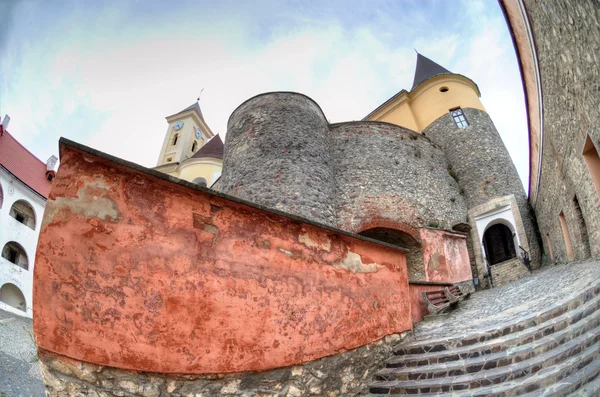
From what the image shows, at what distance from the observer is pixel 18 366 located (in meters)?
5.85

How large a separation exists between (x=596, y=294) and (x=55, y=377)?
16.9 ft

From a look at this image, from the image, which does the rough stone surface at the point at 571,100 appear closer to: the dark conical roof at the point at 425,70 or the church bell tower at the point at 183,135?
the dark conical roof at the point at 425,70

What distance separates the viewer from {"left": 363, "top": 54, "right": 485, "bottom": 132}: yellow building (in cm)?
1563

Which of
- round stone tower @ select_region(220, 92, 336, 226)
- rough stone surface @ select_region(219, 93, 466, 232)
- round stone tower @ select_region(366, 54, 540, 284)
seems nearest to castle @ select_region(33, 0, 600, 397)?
rough stone surface @ select_region(219, 93, 466, 232)

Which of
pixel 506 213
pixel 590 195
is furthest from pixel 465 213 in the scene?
pixel 590 195

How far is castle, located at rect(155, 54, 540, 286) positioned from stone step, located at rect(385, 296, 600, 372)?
5.88m

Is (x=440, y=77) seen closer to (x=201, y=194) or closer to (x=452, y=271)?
(x=452, y=271)

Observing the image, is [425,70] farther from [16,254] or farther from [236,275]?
[16,254]

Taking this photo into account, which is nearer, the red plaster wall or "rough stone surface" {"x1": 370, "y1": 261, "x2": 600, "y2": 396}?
"rough stone surface" {"x1": 370, "y1": 261, "x2": 600, "y2": 396}

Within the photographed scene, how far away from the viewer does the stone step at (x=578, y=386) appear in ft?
7.66

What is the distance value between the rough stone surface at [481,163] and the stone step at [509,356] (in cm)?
1005

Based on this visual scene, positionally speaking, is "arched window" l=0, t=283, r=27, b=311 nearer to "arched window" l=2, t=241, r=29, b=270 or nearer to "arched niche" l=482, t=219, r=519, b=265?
"arched window" l=2, t=241, r=29, b=270

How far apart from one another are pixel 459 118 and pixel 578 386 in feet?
48.7

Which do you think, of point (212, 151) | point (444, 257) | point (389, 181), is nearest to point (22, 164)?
point (212, 151)
